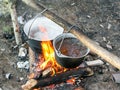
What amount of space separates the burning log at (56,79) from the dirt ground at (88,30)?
10.3 inches

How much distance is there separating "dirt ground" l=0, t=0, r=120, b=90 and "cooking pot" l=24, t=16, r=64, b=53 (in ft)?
2.11

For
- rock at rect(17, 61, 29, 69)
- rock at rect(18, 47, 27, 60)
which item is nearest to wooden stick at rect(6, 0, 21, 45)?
rock at rect(18, 47, 27, 60)

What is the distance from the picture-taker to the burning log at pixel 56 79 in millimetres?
4848

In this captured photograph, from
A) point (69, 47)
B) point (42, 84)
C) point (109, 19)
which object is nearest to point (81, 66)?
Result: point (69, 47)

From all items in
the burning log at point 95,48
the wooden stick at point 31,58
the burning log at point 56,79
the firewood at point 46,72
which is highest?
the burning log at point 95,48

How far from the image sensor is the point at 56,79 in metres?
→ 5.02

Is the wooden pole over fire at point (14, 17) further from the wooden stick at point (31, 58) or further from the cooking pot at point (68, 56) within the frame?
the cooking pot at point (68, 56)

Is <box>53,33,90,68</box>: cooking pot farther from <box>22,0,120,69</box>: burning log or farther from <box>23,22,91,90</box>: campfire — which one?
<box>22,0,120,69</box>: burning log

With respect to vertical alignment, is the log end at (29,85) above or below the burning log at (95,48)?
below

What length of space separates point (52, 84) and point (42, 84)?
9.1 inches

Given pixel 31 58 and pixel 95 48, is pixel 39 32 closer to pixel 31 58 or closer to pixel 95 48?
pixel 31 58

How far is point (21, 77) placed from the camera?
5387 millimetres

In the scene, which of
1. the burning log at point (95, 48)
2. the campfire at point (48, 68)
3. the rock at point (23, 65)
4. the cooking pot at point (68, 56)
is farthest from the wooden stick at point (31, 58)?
the burning log at point (95, 48)

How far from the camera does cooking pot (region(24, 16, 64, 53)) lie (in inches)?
207
